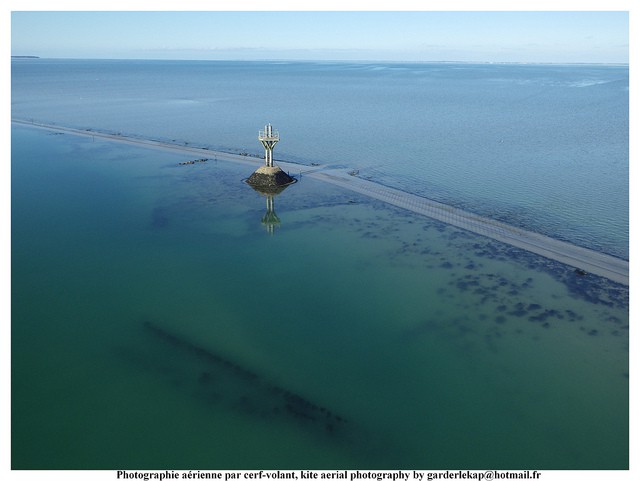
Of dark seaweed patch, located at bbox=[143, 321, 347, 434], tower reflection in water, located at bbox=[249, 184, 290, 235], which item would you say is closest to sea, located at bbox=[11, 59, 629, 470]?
dark seaweed patch, located at bbox=[143, 321, 347, 434]

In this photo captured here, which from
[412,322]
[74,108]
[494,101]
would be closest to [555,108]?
[494,101]

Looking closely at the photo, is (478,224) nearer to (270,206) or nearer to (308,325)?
(270,206)

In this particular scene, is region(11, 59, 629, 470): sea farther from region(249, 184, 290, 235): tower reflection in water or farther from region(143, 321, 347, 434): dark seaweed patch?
region(249, 184, 290, 235): tower reflection in water

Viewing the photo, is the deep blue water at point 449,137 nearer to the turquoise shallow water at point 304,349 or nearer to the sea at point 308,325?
the sea at point 308,325

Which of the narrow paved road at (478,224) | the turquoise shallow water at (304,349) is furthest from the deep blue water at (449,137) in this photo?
the turquoise shallow water at (304,349)

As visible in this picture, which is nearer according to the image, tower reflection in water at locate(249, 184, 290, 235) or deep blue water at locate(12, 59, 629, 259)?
tower reflection in water at locate(249, 184, 290, 235)
